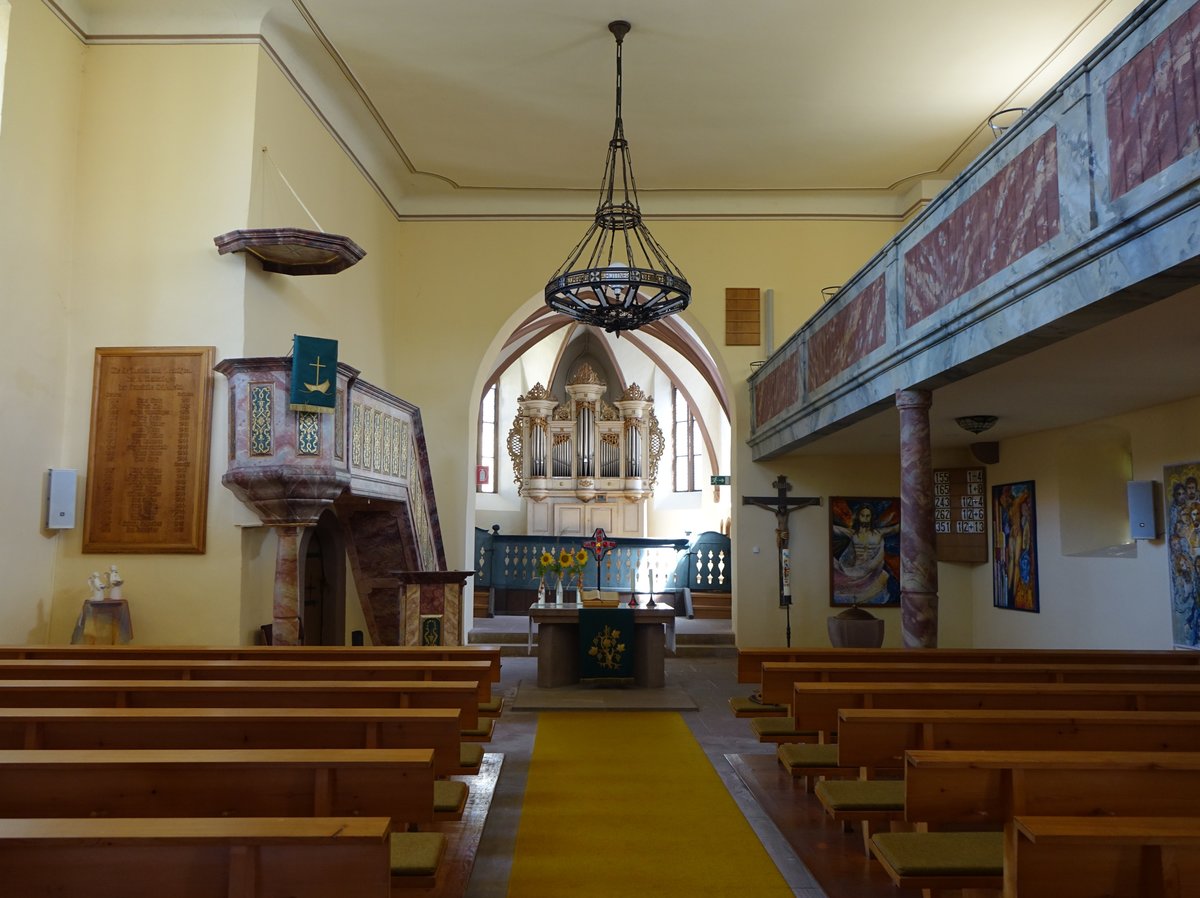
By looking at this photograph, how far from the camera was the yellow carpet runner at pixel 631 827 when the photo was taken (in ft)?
11.9

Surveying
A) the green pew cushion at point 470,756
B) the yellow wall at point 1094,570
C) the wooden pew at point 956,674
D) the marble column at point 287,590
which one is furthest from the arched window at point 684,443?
the green pew cushion at point 470,756

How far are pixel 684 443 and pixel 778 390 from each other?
35.3 feet

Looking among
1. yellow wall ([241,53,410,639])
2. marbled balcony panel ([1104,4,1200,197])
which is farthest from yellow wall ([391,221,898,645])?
marbled balcony panel ([1104,4,1200,197])

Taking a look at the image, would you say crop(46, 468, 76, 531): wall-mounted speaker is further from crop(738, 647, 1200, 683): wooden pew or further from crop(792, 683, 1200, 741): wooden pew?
crop(792, 683, 1200, 741): wooden pew

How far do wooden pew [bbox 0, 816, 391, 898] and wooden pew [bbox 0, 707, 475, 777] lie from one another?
44.5 inches

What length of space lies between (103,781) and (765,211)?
10.9 metres

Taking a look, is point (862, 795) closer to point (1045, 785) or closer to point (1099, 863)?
point (1045, 785)

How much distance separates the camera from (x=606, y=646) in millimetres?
8898

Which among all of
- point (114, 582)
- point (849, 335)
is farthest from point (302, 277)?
point (849, 335)

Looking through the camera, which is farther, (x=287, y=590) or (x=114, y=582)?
(x=114, y=582)

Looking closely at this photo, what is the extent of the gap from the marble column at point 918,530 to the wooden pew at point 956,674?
1.19 metres

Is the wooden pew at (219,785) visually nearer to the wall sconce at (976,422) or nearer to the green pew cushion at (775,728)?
the green pew cushion at (775,728)

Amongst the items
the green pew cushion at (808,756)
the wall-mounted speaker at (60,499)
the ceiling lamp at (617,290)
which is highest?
the ceiling lamp at (617,290)

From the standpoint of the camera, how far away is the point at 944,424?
8477 millimetres
